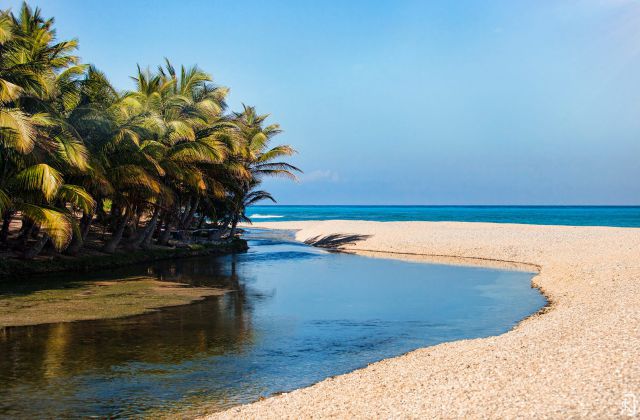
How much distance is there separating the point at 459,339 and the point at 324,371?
12.1 feet

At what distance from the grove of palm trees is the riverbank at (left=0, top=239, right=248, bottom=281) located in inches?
26.3

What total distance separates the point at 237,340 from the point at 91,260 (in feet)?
48.2

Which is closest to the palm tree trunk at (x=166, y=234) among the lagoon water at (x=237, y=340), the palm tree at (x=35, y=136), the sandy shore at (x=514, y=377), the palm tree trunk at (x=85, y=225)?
the palm tree trunk at (x=85, y=225)

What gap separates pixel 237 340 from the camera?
441 inches

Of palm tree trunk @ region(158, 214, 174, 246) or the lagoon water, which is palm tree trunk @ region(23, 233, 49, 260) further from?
palm tree trunk @ region(158, 214, 174, 246)

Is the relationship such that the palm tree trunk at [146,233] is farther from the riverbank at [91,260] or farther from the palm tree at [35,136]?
the palm tree at [35,136]

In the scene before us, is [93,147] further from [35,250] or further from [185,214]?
[185,214]

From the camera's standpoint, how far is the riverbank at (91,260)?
65.4 feet

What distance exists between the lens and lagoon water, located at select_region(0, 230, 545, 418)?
25.2 feet

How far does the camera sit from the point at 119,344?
1062 cm

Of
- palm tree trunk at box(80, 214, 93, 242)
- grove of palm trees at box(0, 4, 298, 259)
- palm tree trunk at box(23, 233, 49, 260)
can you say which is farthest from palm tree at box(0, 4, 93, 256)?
palm tree trunk at box(80, 214, 93, 242)

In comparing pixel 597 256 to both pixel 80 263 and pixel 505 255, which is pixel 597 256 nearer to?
pixel 505 255

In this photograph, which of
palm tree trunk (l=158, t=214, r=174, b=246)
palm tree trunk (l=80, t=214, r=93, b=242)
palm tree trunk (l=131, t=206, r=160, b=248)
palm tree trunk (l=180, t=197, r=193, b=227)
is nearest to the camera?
palm tree trunk (l=80, t=214, r=93, b=242)

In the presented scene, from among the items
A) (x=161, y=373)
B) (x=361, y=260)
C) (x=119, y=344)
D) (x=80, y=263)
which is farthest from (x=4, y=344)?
(x=361, y=260)
